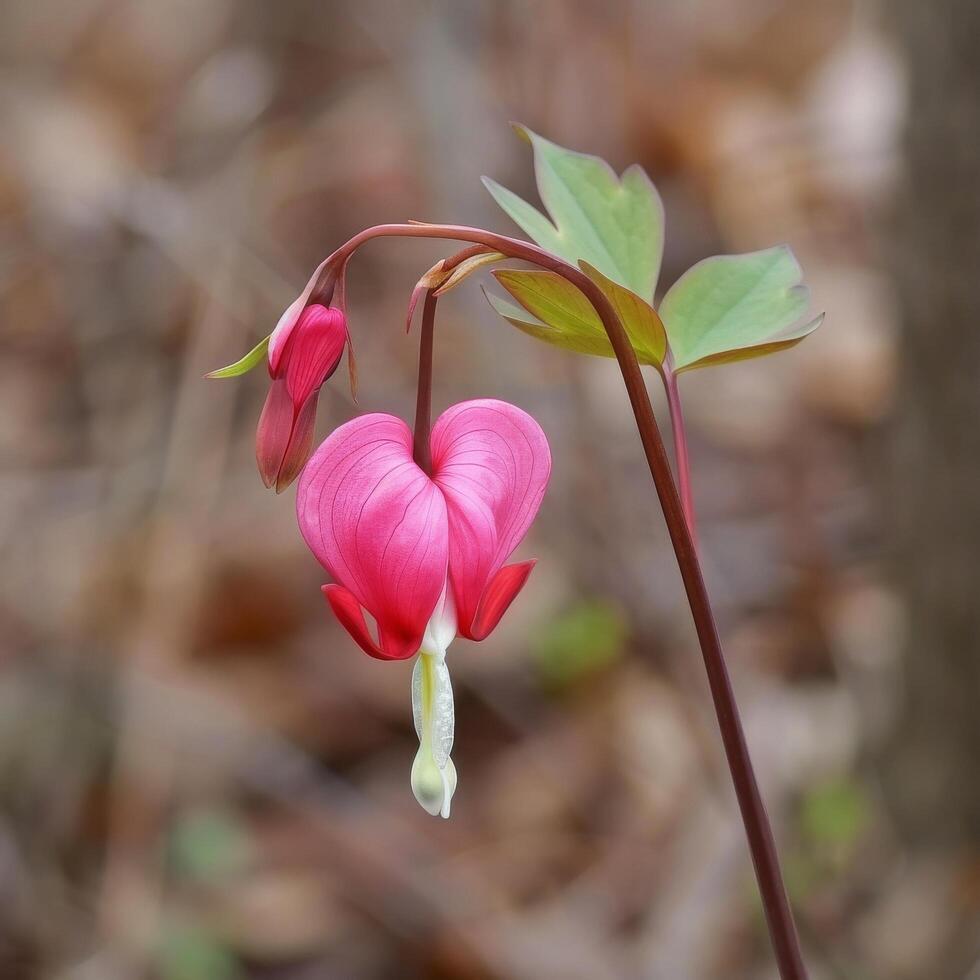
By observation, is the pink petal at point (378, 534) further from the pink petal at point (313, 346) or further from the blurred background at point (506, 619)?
the blurred background at point (506, 619)

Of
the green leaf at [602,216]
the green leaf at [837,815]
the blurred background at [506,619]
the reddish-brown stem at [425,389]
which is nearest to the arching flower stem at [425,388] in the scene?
the reddish-brown stem at [425,389]

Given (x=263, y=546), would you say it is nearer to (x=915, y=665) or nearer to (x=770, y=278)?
(x=915, y=665)

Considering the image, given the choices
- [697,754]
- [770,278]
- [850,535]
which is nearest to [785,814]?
[697,754]

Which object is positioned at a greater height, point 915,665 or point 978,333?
point 978,333

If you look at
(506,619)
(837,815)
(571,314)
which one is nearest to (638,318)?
(571,314)

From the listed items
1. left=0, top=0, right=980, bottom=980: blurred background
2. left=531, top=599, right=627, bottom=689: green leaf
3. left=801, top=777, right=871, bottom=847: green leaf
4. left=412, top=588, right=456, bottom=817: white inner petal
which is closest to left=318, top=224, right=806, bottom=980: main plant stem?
left=412, top=588, right=456, bottom=817: white inner petal

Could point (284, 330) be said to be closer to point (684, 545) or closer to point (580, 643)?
point (684, 545)
